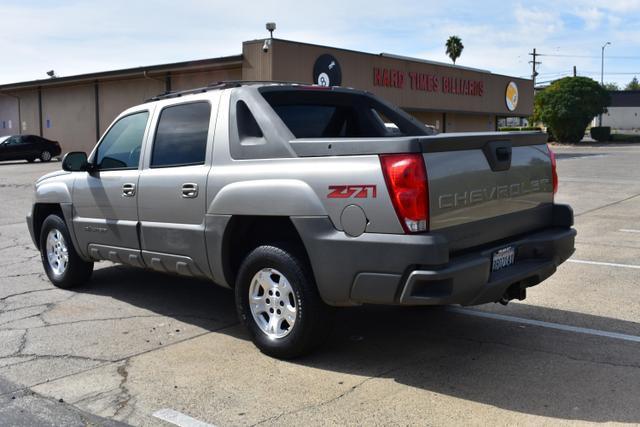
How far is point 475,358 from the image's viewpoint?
4.90 meters

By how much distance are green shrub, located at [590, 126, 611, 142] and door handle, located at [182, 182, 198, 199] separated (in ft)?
195

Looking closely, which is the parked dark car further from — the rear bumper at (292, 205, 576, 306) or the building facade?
the rear bumper at (292, 205, 576, 306)

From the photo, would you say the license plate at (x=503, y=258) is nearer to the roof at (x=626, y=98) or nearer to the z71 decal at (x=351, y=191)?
the z71 decal at (x=351, y=191)

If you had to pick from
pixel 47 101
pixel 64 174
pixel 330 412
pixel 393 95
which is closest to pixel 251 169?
pixel 330 412

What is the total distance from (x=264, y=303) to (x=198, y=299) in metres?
1.97

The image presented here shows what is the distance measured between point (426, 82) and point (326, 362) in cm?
2968

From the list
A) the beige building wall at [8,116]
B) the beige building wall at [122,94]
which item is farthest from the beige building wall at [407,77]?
the beige building wall at [8,116]

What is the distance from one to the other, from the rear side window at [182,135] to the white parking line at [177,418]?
2.12 meters

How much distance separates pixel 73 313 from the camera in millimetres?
6281

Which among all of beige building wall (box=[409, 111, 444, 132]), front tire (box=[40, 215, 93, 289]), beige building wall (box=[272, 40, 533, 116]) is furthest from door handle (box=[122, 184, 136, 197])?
beige building wall (box=[409, 111, 444, 132])

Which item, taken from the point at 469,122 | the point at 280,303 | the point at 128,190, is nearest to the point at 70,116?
the point at 469,122

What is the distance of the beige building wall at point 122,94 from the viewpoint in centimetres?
3093

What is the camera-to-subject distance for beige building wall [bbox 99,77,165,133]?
30934 mm

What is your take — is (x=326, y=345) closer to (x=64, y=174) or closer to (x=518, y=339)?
(x=518, y=339)
